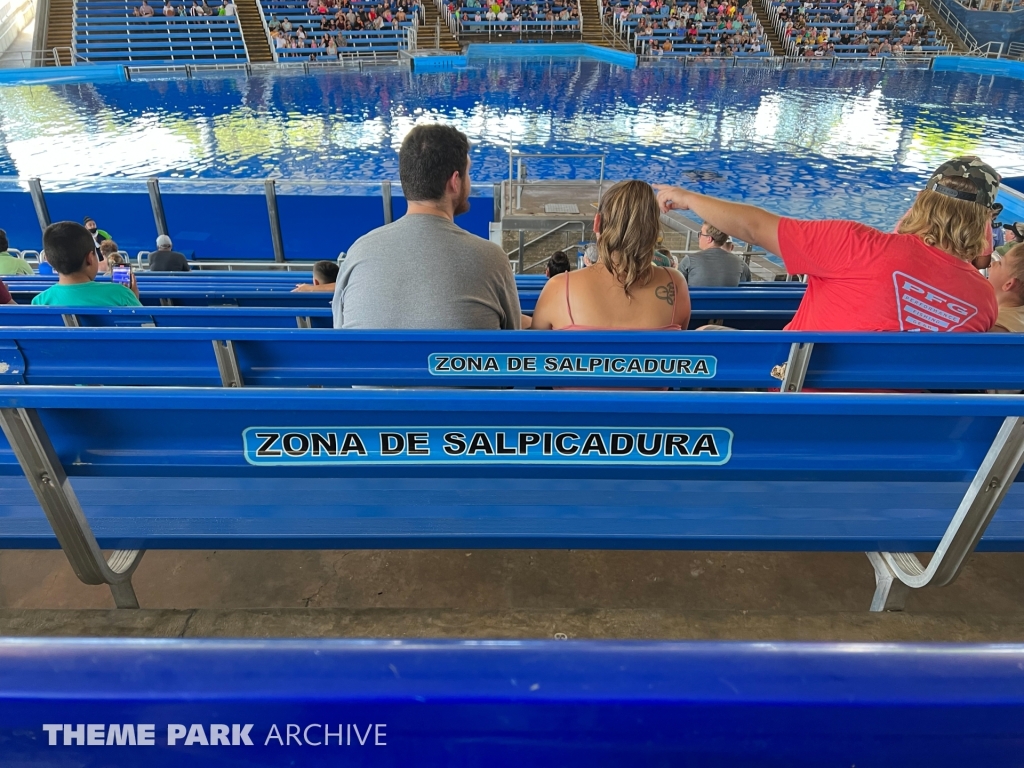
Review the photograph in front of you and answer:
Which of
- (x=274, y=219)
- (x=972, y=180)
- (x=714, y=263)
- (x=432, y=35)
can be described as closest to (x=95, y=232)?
(x=274, y=219)

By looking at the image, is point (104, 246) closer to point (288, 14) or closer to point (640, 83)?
point (640, 83)

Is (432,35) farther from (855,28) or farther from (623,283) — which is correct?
(623,283)

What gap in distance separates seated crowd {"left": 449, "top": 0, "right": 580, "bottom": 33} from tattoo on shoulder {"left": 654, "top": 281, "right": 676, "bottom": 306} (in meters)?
29.1

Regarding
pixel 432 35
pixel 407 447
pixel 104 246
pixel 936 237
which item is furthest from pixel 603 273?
pixel 432 35

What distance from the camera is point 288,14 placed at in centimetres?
2677

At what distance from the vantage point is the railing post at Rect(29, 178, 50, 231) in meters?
7.66

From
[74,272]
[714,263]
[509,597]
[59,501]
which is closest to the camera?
[59,501]

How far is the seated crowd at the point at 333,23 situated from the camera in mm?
25031

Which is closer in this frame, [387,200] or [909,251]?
[909,251]

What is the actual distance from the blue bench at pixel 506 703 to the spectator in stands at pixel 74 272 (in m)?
3.13

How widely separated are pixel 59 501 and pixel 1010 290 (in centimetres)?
329

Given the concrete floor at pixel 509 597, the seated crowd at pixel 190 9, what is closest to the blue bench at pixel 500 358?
the concrete floor at pixel 509 597

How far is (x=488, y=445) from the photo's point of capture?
1.42 m

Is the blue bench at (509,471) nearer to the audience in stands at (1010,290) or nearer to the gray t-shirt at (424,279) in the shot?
the gray t-shirt at (424,279)
